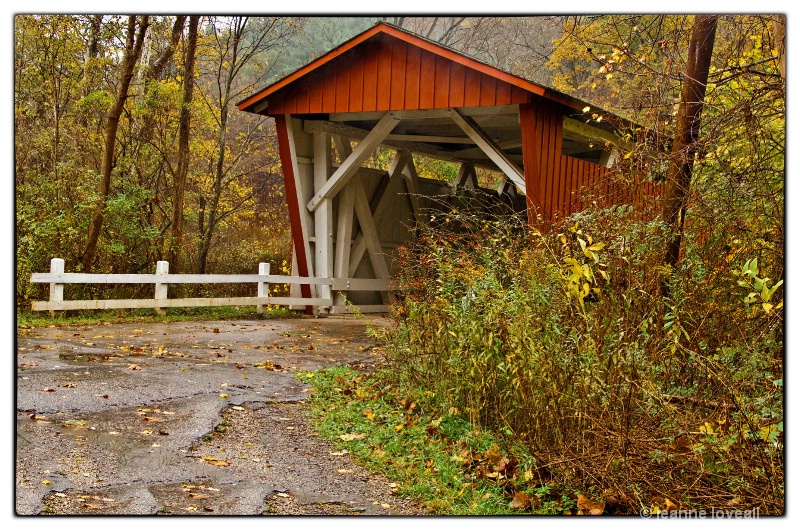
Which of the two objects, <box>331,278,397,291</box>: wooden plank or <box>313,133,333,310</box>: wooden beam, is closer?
<box>313,133,333,310</box>: wooden beam

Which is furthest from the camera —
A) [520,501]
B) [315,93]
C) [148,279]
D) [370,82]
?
[315,93]

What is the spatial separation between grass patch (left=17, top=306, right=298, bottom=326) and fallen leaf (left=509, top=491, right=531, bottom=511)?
8.44 meters

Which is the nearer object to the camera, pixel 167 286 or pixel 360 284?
pixel 167 286

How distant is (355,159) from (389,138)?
108 inches

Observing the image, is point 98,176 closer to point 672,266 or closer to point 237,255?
point 237,255

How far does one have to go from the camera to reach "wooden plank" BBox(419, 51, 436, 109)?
12094 millimetres

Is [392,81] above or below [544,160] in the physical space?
above

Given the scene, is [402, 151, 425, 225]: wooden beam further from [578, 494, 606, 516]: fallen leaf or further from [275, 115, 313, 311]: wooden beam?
[578, 494, 606, 516]: fallen leaf

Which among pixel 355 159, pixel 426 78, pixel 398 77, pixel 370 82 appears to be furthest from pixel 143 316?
pixel 426 78

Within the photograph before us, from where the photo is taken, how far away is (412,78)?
12.3 meters

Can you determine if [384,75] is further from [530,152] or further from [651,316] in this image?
[651,316]

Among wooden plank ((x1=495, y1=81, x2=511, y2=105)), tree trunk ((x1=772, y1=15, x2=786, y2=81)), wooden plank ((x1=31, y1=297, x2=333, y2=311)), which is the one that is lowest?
wooden plank ((x1=31, y1=297, x2=333, y2=311))

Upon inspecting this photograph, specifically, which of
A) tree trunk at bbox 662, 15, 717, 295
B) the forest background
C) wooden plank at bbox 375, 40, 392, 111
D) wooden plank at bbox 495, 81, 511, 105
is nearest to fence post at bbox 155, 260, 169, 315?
wooden plank at bbox 375, 40, 392, 111
